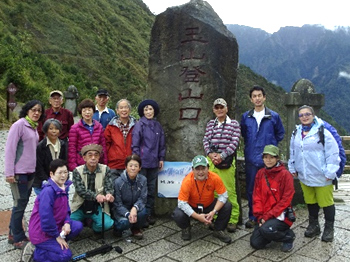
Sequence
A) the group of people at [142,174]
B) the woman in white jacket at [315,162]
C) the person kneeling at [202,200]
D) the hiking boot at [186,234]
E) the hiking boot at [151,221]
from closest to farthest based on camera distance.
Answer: the group of people at [142,174] < the woman in white jacket at [315,162] < the person kneeling at [202,200] < the hiking boot at [186,234] < the hiking boot at [151,221]

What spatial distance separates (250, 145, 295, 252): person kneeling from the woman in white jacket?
0.25 metres

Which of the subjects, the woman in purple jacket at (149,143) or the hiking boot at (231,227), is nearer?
the hiking boot at (231,227)

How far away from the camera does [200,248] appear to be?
4379mm

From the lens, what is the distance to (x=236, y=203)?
16.5 feet

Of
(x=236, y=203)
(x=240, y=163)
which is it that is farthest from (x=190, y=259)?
(x=240, y=163)

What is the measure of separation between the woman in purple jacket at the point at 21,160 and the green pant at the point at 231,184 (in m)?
2.26

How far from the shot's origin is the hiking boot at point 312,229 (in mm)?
4676

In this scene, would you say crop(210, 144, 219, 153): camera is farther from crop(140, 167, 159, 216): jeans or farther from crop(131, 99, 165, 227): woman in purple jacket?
crop(140, 167, 159, 216): jeans

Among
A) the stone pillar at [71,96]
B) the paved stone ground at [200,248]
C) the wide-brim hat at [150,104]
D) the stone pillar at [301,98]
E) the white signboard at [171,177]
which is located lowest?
the paved stone ground at [200,248]

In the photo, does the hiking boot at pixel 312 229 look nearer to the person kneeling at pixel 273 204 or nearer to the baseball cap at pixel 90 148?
the person kneeling at pixel 273 204

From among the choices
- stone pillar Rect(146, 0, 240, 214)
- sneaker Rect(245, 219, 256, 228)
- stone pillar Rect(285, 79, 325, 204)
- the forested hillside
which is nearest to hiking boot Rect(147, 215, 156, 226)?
stone pillar Rect(146, 0, 240, 214)

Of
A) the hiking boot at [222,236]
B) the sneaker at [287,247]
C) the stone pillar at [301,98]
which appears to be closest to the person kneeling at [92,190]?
the hiking boot at [222,236]

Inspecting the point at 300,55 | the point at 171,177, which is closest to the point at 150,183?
the point at 171,177

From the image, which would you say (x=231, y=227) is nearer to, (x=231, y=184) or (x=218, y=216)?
(x=218, y=216)
